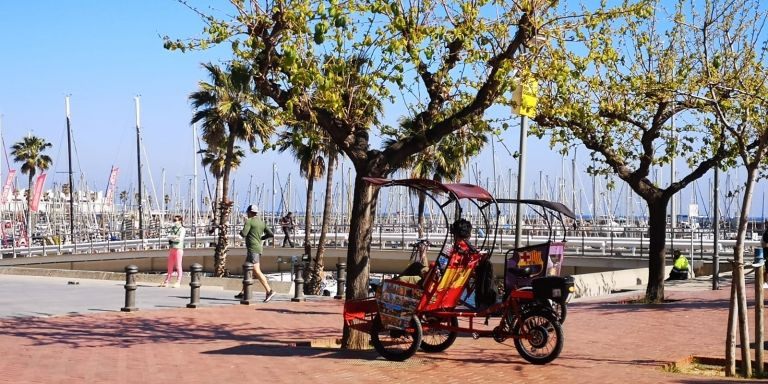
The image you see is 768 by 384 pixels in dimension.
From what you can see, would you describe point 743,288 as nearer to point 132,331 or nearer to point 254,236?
point 132,331

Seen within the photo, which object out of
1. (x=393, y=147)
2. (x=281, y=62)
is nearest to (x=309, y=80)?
(x=281, y=62)

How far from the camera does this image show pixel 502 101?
12.6 m

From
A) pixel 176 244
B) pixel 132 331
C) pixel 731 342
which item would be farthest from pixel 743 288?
pixel 176 244

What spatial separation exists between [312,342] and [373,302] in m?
1.67

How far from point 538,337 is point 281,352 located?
133 inches

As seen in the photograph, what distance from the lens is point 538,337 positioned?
37.6 ft

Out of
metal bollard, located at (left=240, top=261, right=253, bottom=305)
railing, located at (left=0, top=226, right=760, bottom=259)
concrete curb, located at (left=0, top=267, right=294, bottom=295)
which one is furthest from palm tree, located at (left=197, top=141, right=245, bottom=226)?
metal bollard, located at (left=240, top=261, right=253, bottom=305)

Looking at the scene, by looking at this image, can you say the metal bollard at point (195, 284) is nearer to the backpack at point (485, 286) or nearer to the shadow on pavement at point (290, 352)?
the shadow on pavement at point (290, 352)

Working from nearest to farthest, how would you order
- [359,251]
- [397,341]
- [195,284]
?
1. [397,341]
2. [359,251]
3. [195,284]

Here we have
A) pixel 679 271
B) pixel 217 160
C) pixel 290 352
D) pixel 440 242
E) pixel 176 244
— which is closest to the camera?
pixel 290 352

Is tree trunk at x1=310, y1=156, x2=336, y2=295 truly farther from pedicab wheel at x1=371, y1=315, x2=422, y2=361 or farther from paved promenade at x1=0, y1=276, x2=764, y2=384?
pedicab wheel at x1=371, y1=315, x2=422, y2=361

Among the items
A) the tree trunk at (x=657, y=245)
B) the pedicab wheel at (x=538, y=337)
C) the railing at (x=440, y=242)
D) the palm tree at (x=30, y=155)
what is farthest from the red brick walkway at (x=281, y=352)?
the palm tree at (x=30, y=155)

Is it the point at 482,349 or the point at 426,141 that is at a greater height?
the point at 426,141

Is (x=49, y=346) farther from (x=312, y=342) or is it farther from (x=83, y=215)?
(x=83, y=215)
